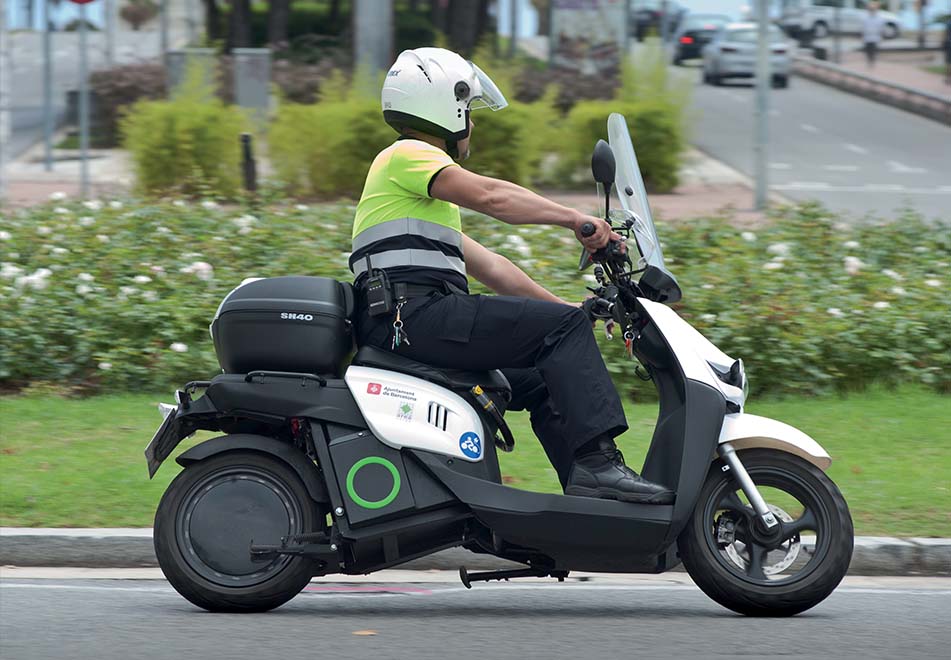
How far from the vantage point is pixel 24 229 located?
10.3m

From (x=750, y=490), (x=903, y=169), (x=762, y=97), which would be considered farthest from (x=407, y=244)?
(x=903, y=169)

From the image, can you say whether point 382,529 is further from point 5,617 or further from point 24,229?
point 24,229

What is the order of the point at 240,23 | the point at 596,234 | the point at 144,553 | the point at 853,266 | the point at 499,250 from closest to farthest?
the point at 596,234, the point at 144,553, the point at 853,266, the point at 499,250, the point at 240,23

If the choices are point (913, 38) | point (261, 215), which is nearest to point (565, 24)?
point (261, 215)

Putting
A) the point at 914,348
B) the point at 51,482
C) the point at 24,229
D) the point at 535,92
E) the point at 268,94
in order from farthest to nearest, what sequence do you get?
the point at 535,92, the point at 268,94, the point at 24,229, the point at 914,348, the point at 51,482

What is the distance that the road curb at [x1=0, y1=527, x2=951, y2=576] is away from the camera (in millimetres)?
5805

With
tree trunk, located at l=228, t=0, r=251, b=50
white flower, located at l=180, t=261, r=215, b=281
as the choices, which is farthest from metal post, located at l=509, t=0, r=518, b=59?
white flower, located at l=180, t=261, r=215, b=281

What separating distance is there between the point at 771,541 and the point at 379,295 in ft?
4.69

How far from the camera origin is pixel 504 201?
4.82 metres

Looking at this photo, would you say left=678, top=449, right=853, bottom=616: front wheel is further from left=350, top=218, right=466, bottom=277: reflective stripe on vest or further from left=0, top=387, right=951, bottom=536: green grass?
left=350, top=218, right=466, bottom=277: reflective stripe on vest

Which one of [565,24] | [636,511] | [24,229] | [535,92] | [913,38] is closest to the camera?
[636,511]

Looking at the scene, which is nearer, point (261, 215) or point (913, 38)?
point (261, 215)

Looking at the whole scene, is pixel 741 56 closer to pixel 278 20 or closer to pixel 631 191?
A: pixel 278 20

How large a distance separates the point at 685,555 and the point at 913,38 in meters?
56.6
